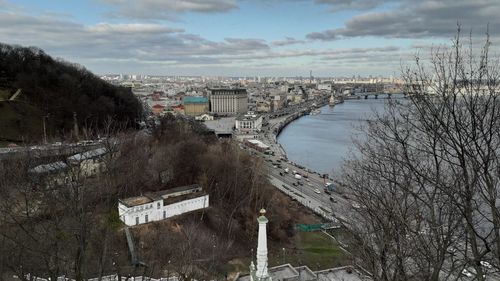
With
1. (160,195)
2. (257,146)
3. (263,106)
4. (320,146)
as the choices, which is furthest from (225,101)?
(160,195)

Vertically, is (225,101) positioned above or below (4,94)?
below

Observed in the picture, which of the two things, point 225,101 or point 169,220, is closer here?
point 169,220

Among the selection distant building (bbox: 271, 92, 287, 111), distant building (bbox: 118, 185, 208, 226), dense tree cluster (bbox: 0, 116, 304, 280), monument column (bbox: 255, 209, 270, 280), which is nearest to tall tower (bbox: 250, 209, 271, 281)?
monument column (bbox: 255, 209, 270, 280)

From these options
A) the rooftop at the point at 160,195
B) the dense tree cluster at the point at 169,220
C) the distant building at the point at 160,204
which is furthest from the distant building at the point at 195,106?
the distant building at the point at 160,204

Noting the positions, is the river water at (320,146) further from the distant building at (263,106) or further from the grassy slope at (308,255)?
the distant building at (263,106)

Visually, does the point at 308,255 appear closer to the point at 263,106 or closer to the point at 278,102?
the point at 263,106

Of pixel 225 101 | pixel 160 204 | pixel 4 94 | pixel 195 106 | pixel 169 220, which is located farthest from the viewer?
pixel 225 101

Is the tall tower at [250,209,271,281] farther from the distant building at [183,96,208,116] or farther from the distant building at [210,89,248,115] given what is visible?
the distant building at [210,89,248,115]
